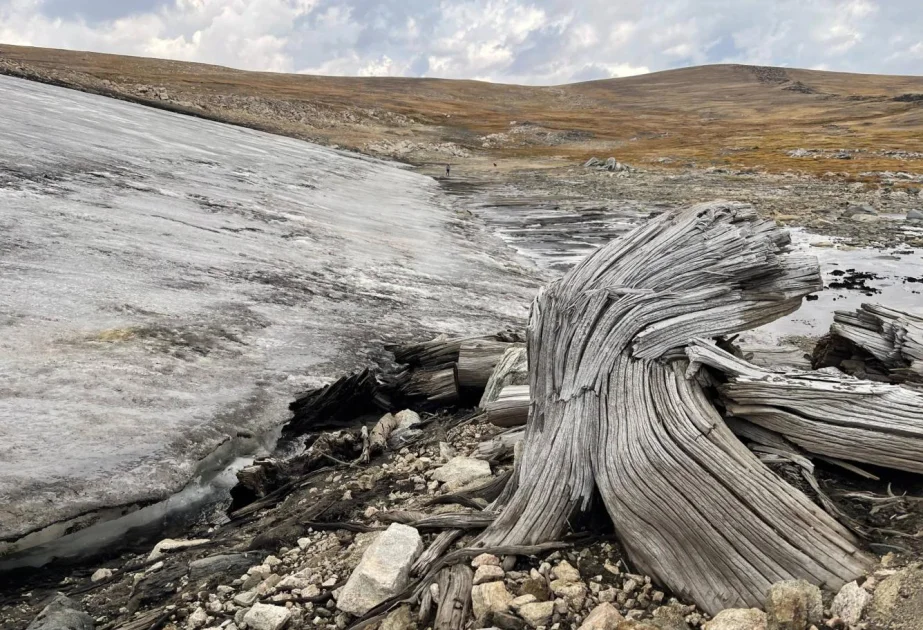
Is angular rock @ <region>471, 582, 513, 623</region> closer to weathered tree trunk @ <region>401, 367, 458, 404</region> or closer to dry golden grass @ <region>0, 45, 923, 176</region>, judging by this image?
weathered tree trunk @ <region>401, 367, 458, 404</region>

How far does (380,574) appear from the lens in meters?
4.14

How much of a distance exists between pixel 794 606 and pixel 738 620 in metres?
0.27

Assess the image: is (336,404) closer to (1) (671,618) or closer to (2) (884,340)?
(1) (671,618)

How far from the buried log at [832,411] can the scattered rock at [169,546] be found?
14.3 feet

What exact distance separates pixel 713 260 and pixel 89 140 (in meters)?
23.2

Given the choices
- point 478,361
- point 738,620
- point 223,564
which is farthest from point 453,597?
point 478,361

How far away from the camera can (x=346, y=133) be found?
63.6 meters

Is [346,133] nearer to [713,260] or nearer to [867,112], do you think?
[713,260]

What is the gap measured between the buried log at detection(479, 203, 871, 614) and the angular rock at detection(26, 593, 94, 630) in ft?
8.99

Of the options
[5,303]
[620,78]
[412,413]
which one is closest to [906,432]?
[412,413]

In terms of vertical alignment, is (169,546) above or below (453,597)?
below

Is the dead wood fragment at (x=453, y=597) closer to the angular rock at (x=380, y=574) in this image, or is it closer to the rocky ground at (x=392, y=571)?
the rocky ground at (x=392, y=571)

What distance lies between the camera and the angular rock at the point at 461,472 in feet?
18.6

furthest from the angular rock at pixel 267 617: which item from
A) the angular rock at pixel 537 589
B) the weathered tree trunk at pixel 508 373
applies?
the weathered tree trunk at pixel 508 373
